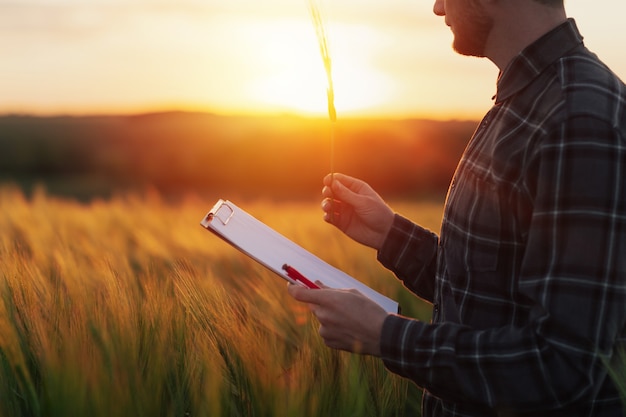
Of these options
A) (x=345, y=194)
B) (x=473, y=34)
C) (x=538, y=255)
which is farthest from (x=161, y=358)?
(x=473, y=34)

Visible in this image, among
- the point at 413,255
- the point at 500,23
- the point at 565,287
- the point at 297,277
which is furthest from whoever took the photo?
the point at 413,255

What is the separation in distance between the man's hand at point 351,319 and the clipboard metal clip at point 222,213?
0.31 meters

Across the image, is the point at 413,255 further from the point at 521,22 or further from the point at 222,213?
the point at 521,22

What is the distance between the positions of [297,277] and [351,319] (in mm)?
236

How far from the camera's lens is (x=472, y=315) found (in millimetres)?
1404

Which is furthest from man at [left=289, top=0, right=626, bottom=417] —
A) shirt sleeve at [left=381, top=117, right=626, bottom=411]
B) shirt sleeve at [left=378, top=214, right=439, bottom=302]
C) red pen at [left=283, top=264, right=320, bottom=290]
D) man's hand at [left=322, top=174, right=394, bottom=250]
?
man's hand at [left=322, top=174, right=394, bottom=250]

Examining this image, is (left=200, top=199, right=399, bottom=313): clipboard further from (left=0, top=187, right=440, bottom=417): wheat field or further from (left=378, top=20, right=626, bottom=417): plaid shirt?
(left=378, top=20, right=626, bottom=417): plaid shirt

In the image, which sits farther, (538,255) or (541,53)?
(541,53)

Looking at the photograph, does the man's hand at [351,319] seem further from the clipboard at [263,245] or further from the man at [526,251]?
the clipboard at [263,245]

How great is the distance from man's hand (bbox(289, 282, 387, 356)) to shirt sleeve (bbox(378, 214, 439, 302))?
0.52m

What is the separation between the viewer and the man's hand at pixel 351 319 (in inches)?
51.7

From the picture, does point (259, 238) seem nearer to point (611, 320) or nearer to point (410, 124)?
point (611, 320)

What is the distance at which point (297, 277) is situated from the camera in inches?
60.2

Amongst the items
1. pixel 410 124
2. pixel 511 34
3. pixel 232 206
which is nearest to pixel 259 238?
pixel 232 206
